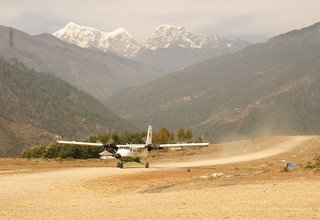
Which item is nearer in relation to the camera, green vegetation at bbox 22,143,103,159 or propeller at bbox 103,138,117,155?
propeller at bbox 103,138,117,155

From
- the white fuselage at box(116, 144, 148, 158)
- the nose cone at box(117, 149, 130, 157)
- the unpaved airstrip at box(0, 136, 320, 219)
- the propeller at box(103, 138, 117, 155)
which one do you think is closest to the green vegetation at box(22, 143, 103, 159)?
the propeller at box(103, 138, 117, 155)

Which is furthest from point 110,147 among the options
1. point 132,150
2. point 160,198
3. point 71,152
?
point 71,152

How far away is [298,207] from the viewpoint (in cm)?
1978

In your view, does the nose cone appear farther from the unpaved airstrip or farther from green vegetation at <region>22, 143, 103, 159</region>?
green vegetation at <region>22, 143, 103, 159</region>

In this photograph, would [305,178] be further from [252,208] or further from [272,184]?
[252,208]

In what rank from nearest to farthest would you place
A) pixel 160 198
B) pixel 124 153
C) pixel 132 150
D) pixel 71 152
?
pixel 160 198 < pixel 124 153 < pixel 132 150 < pixel 71 152

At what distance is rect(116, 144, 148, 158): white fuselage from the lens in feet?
170

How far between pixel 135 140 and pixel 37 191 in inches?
3561

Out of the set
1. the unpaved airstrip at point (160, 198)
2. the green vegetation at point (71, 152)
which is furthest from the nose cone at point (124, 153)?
the green vegetation at point (71, 152)

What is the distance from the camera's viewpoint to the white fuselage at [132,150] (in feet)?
170

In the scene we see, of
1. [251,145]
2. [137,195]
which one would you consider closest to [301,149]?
[251,145]

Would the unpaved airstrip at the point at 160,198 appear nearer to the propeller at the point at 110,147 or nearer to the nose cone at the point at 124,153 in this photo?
the nose cone at the point at 124,153

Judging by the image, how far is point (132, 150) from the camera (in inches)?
2055

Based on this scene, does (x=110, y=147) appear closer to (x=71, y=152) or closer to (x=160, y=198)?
(x=160, y=198)
